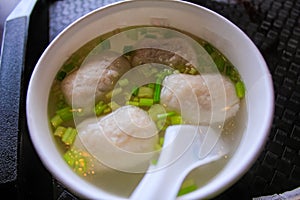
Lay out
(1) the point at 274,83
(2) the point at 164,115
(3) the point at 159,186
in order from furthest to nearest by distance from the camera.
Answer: (1) the point at 274,83 → (2) the point at 164,115 → (3) the point at 159,186

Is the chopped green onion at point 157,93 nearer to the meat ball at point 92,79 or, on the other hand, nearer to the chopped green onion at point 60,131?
the meat ball at point 92,79

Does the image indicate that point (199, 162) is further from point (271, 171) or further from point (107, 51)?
point (107, 51)

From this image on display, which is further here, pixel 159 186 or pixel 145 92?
pixel 145 92

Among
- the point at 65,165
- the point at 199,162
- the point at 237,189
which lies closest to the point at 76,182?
the point at 65,165

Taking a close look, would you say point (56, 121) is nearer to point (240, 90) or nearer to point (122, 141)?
point (122, 141)

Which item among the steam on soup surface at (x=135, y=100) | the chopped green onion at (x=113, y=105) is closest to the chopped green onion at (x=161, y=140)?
the steam on soup surface at (x=135, y=100)

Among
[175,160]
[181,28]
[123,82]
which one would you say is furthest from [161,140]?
[181,28]
